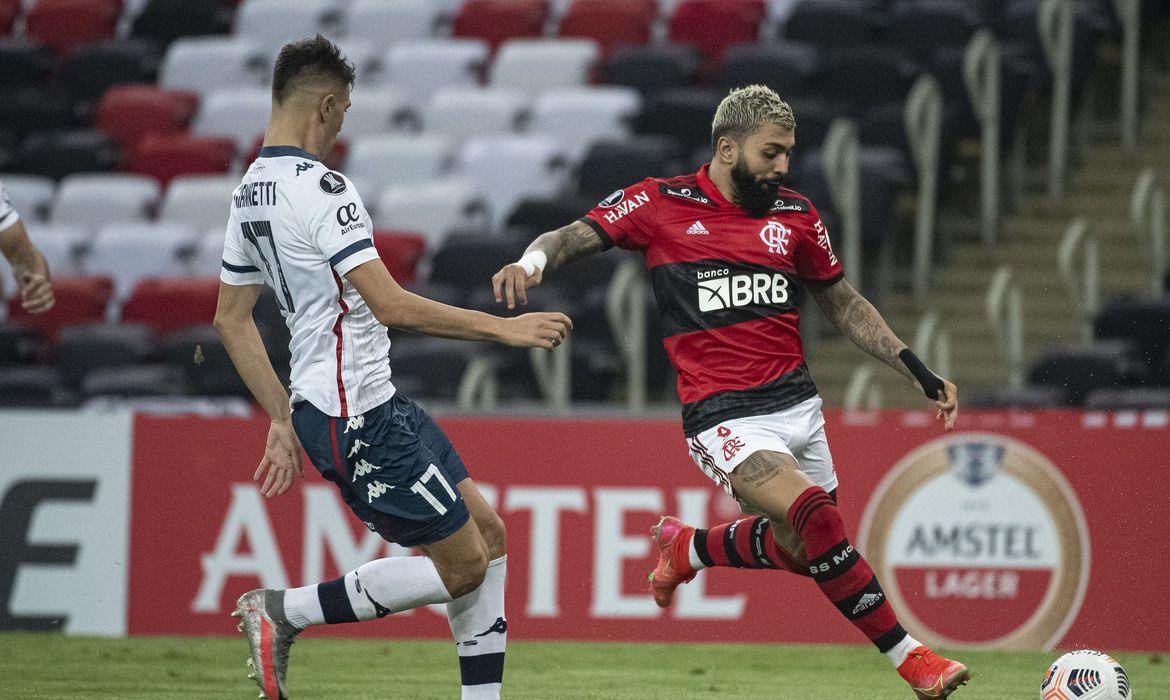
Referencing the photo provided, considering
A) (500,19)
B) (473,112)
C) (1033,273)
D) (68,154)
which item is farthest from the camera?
(500,19)

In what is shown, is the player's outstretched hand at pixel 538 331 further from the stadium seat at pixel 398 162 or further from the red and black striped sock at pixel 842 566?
the stadium seat at pixel 398 162

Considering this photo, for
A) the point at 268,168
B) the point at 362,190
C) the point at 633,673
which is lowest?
the point at 633,673

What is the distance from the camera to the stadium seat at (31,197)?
1442 centimetres

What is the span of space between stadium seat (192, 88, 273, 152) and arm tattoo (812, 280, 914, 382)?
883 cm

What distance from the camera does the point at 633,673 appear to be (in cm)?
831

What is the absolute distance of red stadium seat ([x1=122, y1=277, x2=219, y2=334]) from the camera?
12.6 m

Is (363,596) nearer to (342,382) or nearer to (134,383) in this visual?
(342,382)

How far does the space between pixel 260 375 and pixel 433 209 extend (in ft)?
24.1

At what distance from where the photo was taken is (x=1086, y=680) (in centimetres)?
607

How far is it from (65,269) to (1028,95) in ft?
25.7

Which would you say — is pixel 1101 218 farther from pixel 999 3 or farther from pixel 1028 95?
pixel 999 3

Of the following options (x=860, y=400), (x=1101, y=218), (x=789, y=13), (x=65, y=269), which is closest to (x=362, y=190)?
(x=65, y=269)

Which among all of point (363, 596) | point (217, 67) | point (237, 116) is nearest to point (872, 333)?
point (363, 596)

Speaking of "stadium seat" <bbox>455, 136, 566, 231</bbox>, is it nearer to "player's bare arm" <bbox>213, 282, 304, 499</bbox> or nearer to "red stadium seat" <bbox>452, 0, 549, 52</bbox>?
"red stadium seat" <bbox>452, 0, 549, 52</bbox>
